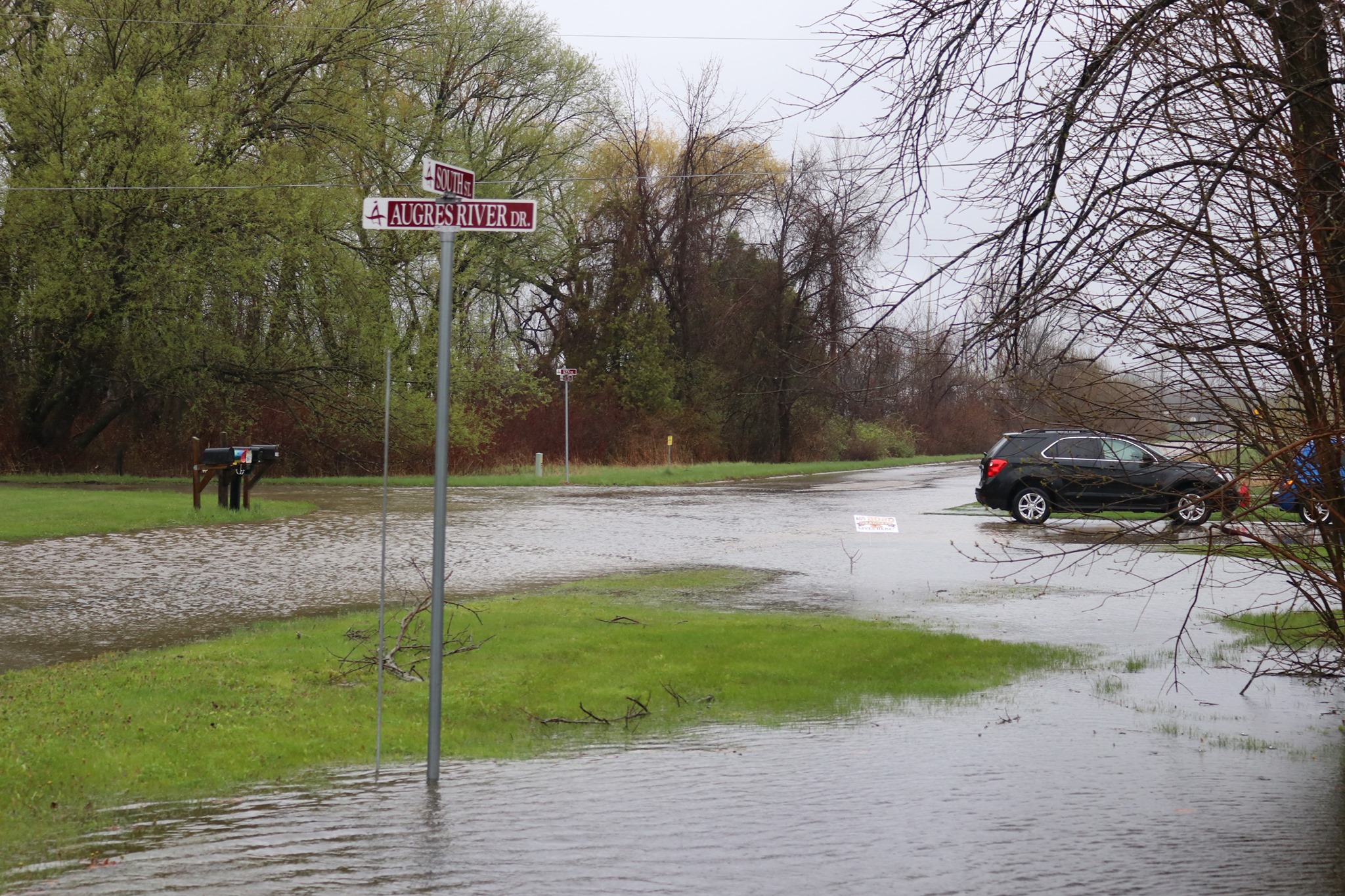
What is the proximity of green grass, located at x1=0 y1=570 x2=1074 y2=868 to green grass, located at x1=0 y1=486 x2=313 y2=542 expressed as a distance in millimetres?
10207

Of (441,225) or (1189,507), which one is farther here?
(441,225)

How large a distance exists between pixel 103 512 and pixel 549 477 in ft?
49.6

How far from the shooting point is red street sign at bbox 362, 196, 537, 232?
20.6 feet

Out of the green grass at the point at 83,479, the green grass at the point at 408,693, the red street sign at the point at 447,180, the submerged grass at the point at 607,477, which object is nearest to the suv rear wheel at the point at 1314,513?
the green grass at the point at 408,693


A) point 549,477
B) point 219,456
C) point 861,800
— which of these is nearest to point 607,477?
point 549,477

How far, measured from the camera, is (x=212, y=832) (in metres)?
5.51

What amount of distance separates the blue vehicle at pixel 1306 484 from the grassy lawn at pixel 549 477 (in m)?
26.6

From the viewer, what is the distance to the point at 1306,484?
245 inches

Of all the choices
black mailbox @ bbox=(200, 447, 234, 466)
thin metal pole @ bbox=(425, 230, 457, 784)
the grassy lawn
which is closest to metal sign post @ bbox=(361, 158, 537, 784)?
thin metal pole @ bbox=(425, 230, 457, 784)

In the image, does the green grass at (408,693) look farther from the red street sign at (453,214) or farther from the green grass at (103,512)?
the green grass at (103,512)

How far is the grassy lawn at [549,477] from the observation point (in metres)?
32.7

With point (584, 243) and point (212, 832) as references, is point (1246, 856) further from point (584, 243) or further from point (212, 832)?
point (584, 243)

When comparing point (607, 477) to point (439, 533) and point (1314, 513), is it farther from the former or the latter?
point (1314, 513)

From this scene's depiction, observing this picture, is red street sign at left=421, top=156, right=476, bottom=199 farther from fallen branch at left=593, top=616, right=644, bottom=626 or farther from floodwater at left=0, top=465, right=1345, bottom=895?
fallen branch at left=593, top=616, right=644, bottom=626
